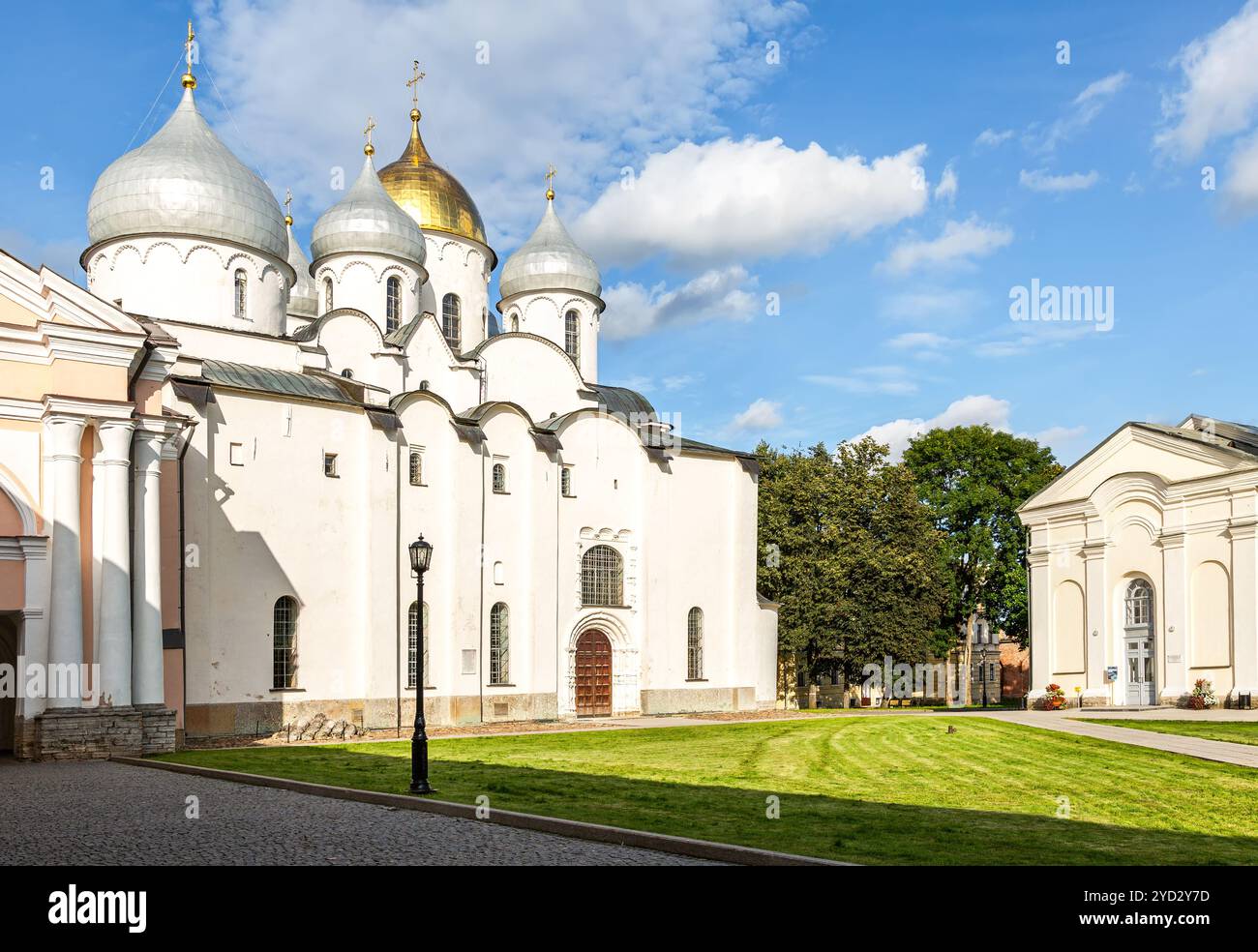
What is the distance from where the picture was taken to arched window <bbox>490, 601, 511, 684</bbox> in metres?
36.2

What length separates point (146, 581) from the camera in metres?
23.8

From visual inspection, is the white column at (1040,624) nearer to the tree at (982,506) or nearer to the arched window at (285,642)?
the tree at (982,506)

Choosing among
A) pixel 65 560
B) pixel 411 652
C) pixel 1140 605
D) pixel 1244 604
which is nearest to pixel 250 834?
pixel 65 560

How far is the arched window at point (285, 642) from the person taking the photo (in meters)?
31.6

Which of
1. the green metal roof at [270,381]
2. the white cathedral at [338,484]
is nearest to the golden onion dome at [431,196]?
the white cathedral at [338,484]

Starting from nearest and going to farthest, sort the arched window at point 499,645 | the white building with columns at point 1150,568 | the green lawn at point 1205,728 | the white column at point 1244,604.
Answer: the green lawn at point 1205,728, the white column at point 1244,604, the arched window at point 499,645, the white building with columns at point 1150,568

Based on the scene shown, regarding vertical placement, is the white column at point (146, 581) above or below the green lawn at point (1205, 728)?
above

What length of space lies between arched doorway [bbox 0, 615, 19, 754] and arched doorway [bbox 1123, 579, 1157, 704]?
108 ft

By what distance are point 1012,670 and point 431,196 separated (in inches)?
1930

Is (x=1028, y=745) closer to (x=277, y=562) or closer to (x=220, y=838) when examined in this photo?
(x=220, y=838)

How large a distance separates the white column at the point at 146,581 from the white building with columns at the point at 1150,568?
97.4 ft

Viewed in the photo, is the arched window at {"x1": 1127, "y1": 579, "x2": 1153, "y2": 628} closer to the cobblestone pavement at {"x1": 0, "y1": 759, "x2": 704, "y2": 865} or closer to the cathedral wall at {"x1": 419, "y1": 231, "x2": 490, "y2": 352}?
the cathedral wall at {"x1": 419, "y1": 231, "x2": 490, "y2": 352}

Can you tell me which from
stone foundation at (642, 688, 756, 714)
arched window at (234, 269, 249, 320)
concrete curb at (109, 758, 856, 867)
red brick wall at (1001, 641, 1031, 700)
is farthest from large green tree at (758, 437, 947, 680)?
concrete curb at (109, 758, 856, 867)
